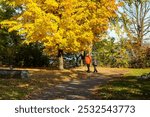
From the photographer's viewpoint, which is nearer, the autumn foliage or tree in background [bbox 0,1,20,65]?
the autumn foliage

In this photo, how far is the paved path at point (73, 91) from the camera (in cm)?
2130

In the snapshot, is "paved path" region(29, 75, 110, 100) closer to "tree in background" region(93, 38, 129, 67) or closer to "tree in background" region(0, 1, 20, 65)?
"tree in background" region(0, 1, 20, 65)

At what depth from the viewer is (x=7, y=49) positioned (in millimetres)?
41438

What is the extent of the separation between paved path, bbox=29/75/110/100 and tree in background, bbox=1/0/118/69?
4647 mm

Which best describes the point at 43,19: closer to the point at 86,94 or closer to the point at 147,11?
the point at 86,94

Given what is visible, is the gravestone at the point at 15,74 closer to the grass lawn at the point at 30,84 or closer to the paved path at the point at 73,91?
the grass lawn at the point at 30,84

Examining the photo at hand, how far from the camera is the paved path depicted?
69.9ft

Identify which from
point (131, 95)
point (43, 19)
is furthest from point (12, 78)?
point (131, 95)

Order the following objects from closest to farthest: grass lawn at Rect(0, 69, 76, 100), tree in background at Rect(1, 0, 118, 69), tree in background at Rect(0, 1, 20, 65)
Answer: grass lawn at Rect(0, 69, 76, 100), tree in background at Rect(1, 0, 118, 69), tree in background at Rect(0, 1, 20, 65)

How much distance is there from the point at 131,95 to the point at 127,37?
2999 cm

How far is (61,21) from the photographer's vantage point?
33156 millimetres

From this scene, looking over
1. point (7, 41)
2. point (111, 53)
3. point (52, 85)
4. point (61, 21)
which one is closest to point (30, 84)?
point (52, 85)

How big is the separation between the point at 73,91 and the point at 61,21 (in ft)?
35.3

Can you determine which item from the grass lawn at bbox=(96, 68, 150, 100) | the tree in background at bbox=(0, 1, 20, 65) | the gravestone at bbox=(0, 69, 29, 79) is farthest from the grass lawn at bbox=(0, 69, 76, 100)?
the tree in background at bbox=(0, 1, 20, 65)
